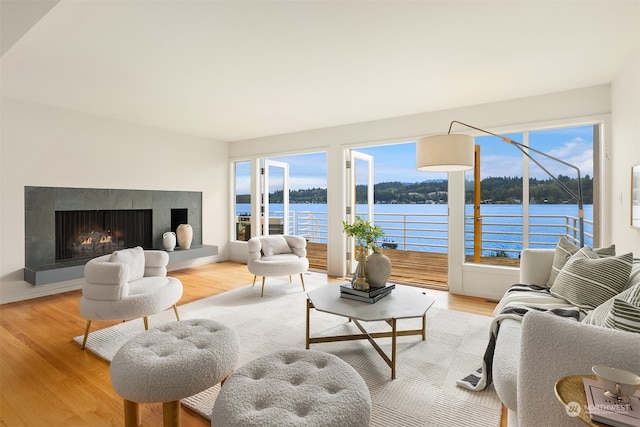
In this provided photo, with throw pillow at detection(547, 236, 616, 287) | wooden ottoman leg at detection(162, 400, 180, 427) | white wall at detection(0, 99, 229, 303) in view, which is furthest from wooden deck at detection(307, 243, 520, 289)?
wooden ottoman leg at detection(162, 400, 180, 427)

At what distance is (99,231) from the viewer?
4.66 m

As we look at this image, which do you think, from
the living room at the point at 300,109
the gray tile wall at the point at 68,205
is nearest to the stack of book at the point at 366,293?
the living room at the point at 300,109

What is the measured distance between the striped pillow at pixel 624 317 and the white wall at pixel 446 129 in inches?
109

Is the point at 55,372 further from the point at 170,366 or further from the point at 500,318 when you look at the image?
the point at 500,318

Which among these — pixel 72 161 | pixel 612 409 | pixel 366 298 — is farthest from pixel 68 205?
pixel 612 409

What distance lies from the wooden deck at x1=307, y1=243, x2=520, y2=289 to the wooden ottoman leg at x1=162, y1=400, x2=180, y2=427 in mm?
3574

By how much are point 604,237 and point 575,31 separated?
2127 millimetres

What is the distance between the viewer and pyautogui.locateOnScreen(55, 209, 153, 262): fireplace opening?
4264 mm

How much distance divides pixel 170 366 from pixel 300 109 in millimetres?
3350

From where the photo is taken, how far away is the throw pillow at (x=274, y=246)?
14.0 feet

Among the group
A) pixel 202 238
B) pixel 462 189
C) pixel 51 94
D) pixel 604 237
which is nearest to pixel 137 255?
pixel 51 94

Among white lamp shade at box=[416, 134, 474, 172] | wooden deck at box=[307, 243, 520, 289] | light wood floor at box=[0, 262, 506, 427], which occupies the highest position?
white lamp shade at box=[416, 134, 474, 172]

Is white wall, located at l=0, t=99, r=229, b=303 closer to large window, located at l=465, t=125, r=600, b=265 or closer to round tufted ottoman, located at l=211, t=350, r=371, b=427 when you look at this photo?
round tufted ottoman, located at l=211, t=350, r=371, b=427

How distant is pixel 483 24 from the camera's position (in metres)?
2.16
